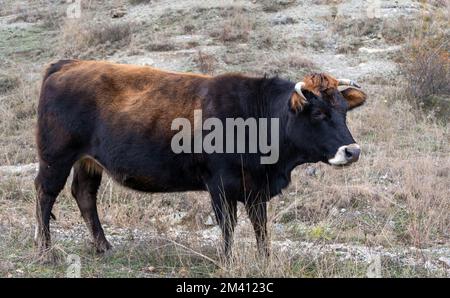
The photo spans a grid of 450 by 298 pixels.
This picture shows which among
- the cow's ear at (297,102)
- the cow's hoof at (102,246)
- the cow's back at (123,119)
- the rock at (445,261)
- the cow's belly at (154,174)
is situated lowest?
the cow's hoof at (102,246)

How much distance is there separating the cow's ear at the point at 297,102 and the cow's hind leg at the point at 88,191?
86.8 inches

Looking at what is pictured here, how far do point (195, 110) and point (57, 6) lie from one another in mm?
17149

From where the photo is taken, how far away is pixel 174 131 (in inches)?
267

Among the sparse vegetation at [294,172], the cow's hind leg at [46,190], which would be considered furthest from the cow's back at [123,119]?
the sparse vegetation at [294,172]

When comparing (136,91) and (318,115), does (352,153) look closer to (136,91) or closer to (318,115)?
(318,115)

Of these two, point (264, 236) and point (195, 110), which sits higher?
point (195, 110)

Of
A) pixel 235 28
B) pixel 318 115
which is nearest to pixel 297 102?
pixel 318 115

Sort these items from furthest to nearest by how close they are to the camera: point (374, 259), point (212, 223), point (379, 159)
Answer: point (379, 159) → point (212, 223) → point (374, 259)

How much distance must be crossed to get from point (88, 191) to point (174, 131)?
139cm

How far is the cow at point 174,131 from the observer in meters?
6.49

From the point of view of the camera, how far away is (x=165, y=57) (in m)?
16.7

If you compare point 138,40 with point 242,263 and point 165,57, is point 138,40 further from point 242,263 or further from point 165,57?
point 242,263

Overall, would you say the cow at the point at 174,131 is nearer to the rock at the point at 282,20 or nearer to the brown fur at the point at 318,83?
the brown fur at the point at 318,83

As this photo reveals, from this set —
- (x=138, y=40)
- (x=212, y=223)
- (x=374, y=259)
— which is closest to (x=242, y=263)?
(x=374, y=259)
